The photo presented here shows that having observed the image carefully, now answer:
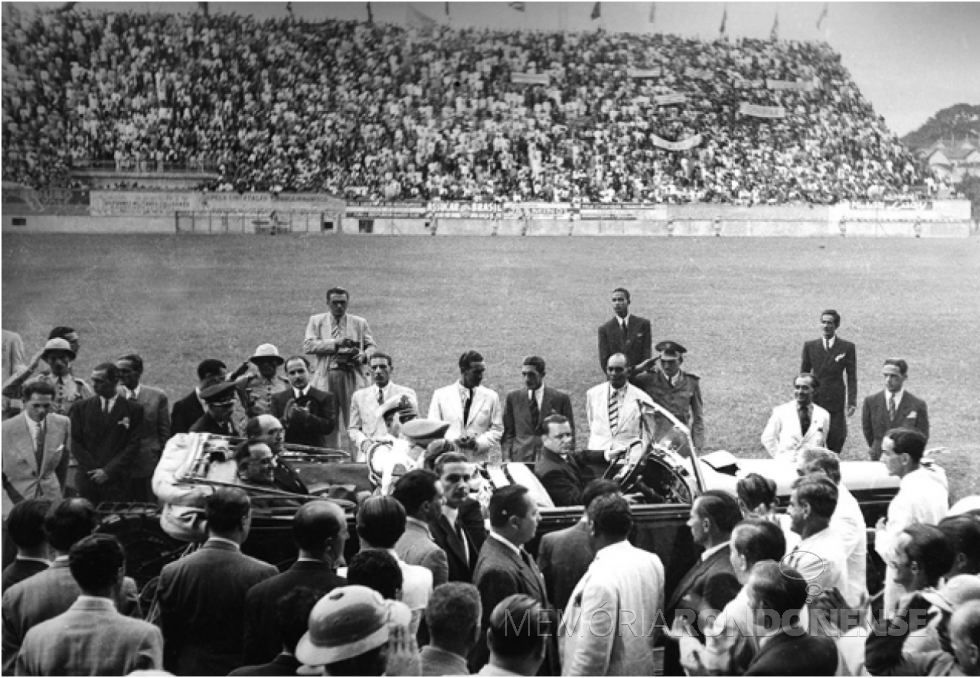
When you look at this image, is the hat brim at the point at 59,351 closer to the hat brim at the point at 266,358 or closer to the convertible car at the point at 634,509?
the hat brim at the point at 266,358

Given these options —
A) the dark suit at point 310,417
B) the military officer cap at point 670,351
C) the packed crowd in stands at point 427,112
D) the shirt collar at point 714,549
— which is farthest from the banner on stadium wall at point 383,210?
the shirt collar at point 714,549

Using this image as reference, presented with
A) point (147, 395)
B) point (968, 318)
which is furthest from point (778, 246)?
point (147, 395)

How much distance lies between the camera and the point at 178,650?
3939mm

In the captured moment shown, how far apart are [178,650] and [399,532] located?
3.27 ft

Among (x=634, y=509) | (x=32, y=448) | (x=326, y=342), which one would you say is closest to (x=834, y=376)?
(x=634, y=509)

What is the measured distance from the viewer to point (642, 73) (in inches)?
601

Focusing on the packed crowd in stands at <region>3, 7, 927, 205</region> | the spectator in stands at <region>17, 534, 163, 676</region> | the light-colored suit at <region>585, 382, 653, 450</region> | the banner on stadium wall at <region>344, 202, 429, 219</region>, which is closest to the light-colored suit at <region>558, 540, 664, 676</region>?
the spectator in stands at <region>17, 534, 163, 676</region>

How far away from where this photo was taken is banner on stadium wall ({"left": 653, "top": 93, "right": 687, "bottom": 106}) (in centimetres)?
1633

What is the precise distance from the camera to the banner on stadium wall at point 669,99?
16.3m

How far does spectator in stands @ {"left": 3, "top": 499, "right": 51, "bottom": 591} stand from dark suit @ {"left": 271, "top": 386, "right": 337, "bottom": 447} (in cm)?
312

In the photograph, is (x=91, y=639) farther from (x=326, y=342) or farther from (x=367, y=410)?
(x=326, y=342)

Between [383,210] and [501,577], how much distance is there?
15248 mm

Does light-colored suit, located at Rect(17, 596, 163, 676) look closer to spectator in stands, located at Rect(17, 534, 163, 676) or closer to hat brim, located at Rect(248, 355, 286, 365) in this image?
spectator in stands, located at Rect(17, 534, 163, 676)

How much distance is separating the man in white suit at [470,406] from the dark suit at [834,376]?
3.10 metres
